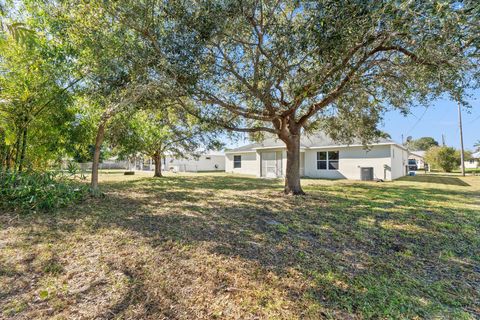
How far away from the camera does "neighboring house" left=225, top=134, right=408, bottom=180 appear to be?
1533 centimetres

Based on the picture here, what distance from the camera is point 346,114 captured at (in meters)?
9.84

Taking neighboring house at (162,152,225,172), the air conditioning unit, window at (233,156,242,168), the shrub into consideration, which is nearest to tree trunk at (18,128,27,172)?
the shrub

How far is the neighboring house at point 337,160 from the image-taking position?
15.3 metres

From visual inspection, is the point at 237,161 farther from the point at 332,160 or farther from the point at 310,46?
the point at 310,46

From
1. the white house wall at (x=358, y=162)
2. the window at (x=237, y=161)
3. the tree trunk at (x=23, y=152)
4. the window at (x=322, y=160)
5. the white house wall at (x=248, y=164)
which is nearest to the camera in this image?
the tree trunk at (x=23, y=152)

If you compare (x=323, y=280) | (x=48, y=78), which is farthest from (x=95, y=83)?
(x=323, y=280)

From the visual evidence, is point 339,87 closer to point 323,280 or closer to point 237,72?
point 237,72

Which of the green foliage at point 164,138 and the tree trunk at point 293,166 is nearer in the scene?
the tree trunk at point 293,166

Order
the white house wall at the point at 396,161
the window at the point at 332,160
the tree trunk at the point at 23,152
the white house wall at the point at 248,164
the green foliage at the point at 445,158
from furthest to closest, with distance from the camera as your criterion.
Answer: the green foliage at the point at 445,158
the white house wall at the point at 248,164
the window at the point at 332,160
the white house wall at the point at 396,161
the tree trunk at the point at 23,152

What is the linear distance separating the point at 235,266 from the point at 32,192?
18.6 ft

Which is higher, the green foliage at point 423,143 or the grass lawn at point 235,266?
the green foliage at point 423,143

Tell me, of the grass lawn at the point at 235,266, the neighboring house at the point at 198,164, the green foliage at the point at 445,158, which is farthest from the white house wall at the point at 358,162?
A: the neighboring house at the point at 198,164

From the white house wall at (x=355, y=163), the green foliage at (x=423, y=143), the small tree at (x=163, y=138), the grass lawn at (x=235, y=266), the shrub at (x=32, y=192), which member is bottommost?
the grass lawn at (x=235, y=266)

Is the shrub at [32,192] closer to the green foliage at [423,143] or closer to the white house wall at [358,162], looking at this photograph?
the white house wall at [358,162]
